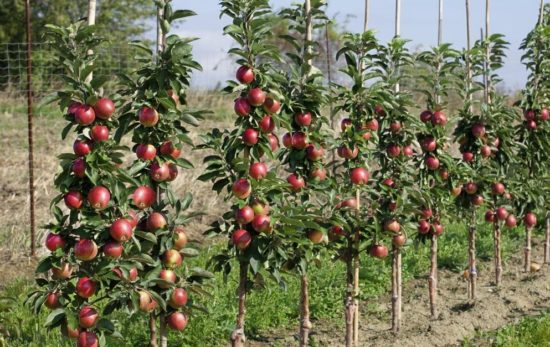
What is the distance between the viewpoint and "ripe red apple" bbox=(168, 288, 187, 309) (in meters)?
3.06

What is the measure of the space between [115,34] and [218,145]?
21.8 metres

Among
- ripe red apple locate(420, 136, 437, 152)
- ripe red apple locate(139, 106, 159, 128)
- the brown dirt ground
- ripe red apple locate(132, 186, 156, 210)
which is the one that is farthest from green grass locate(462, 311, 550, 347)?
ripe red apple locate(139, 106, 159, 128)

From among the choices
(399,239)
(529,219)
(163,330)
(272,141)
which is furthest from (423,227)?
(163,330)

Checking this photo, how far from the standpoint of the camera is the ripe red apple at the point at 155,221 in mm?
3039

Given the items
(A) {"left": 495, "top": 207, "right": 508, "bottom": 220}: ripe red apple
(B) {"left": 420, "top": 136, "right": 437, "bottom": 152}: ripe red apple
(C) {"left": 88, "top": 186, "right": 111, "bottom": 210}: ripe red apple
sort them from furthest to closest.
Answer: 1. (A) {"left": 495, "top": 207, "right": 508, "bottom": 220}: ripe red apple
2. (B) {"left": 420, "top": 136, "right": 437, "bottom": 152}: ripe red apple
3. (C) {"left": 88, "top": 186, "right": 111, "bottom": 210}: ripe red apple

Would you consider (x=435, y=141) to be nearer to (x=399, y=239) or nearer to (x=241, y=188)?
(x=399, y=239)

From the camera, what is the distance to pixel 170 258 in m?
3.08

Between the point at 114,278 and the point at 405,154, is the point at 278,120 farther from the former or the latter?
the point at 405,154

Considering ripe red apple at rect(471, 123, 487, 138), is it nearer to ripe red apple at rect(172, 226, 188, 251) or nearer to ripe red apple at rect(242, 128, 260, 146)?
ripe red apple at rect(242, 128, 260, 146)

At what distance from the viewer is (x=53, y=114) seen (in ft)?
40.8

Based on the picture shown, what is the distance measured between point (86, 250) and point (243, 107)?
979mm

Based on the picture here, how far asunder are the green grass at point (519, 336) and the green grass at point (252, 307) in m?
0.79

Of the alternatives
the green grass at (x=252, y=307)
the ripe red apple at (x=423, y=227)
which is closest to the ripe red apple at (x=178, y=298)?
the green grass at (x=252, y=307)

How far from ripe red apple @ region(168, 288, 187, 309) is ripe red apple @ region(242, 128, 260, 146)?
0.76 meters
